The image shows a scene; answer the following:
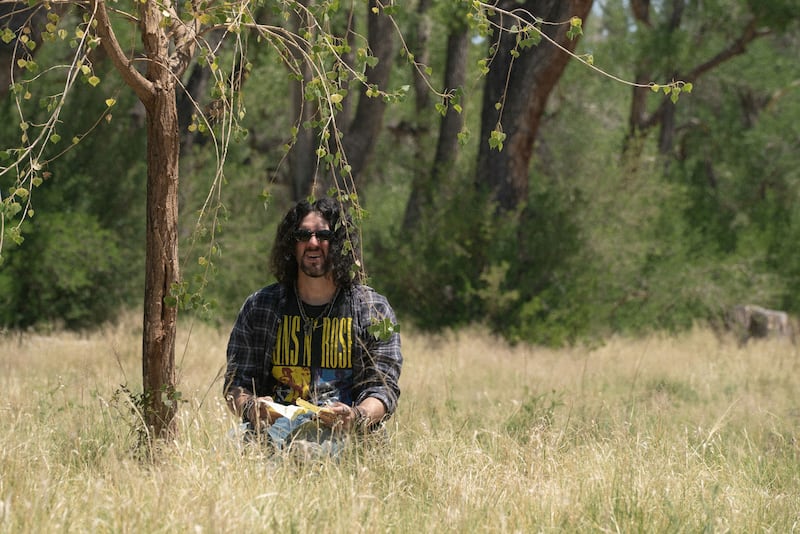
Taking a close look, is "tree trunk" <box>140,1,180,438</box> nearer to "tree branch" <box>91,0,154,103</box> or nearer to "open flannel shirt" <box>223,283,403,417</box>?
A: "tree branch" <box>91,0,154,103</box>

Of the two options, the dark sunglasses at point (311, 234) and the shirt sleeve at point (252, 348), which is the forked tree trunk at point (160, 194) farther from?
the dark sunglasses at point (311, 234)

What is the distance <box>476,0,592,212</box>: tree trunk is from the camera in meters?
11.5

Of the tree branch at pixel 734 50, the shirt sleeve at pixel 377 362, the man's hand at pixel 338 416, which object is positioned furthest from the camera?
the tree branch at pixel 734 50

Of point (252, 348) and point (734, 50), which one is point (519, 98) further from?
point (734, 50)

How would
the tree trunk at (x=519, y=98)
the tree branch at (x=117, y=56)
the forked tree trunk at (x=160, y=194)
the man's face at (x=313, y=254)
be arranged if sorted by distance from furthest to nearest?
1. the tree trunk at (x=519, y=98)
2. the man's face at (x=313, y=254)
3. the forked tree trunk at (x=160, y=194)
4. the tree branch at (x=117, y=56)

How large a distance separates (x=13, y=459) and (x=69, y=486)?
0.30 m

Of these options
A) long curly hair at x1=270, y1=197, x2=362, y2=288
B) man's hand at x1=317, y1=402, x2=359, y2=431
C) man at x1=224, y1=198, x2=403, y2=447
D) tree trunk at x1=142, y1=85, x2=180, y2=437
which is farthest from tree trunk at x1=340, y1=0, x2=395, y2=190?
man's hand at x1=317, y1=402, x2=359, y2=431

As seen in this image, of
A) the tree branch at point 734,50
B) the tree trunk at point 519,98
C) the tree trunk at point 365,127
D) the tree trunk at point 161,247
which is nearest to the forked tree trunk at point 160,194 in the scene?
the tree trunk at point 161,247

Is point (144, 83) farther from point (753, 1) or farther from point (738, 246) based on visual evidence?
point (738, 246)

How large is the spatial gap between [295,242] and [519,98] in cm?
761

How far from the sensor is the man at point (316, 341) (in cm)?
456

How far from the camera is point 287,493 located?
3.84 meters

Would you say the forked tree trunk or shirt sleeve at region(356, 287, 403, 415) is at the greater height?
the forked tree trunk

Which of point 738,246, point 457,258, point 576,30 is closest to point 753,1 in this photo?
point 738,246
